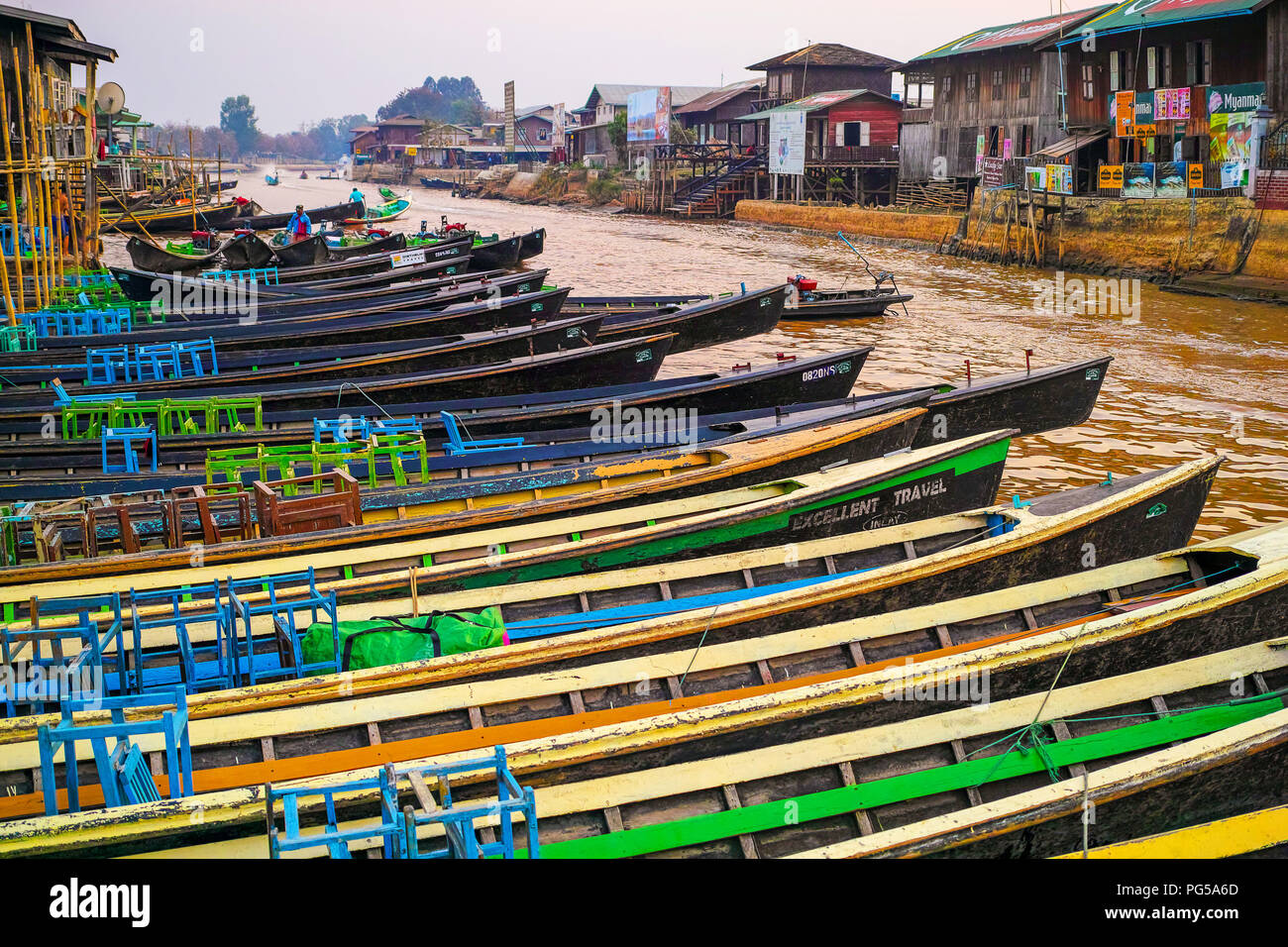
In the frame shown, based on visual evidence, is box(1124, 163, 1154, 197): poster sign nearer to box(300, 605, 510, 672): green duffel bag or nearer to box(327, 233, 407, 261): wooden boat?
box(327, 233, 407, 261): wooden boat

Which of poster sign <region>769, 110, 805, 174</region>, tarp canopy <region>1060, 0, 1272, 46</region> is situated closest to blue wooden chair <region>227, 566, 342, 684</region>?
tarp canopy <region>1060, 0, 1272, 46</region>

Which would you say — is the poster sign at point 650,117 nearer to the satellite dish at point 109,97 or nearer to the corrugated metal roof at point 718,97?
the corrugated metal roof at point 718,97

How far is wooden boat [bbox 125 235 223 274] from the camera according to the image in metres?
22.9

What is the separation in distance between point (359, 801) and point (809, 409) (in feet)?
21.0

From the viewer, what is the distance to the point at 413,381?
38.9 ft

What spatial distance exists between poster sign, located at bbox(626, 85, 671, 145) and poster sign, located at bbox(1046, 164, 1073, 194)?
3406cm

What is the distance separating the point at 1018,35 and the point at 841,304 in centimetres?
2007

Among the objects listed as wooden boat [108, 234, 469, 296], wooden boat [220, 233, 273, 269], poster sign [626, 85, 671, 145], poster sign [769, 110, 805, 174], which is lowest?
wooden boat [108, 234, 469, 296]

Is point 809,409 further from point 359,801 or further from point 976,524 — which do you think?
point 359,801

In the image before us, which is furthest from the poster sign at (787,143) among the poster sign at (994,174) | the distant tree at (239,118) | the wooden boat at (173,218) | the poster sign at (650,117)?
the distant tree at (239,118)

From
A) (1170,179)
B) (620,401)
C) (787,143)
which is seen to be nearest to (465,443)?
(620,401)

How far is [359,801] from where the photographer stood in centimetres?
449
